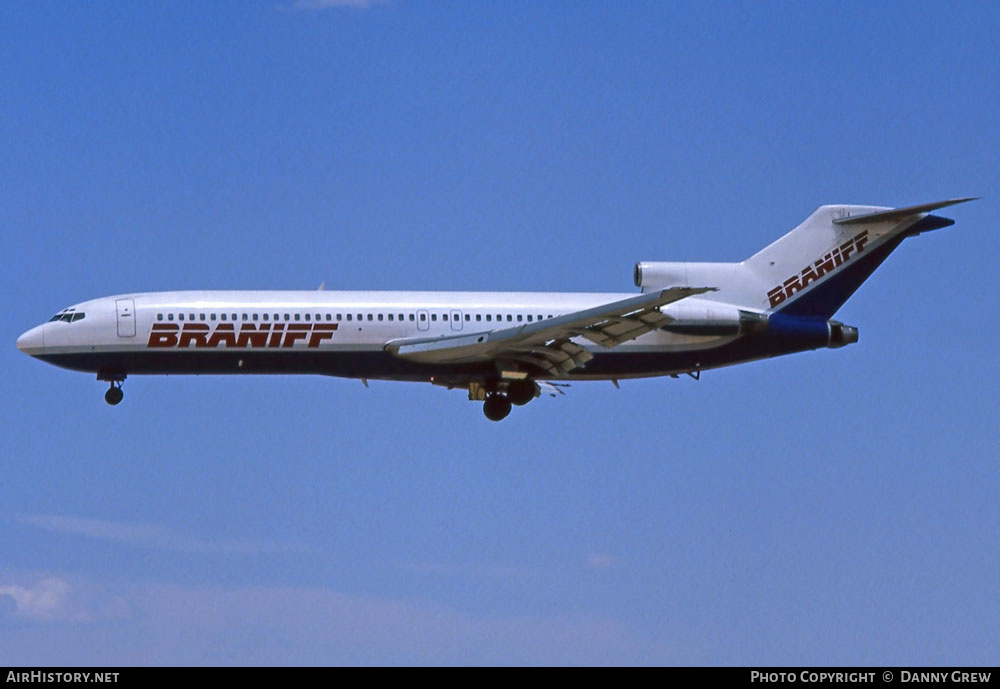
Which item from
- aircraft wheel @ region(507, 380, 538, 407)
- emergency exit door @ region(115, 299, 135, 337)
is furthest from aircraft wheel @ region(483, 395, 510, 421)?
emergency exit door @ region(115, 299, 135, 337)

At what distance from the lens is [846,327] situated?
46.9 m

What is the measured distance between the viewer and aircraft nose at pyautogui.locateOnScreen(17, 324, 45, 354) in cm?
4441

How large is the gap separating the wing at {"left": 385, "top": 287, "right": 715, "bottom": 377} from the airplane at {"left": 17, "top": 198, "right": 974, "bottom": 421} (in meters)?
0.05

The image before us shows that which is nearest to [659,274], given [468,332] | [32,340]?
[468,332]

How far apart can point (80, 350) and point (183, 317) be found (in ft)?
9.47

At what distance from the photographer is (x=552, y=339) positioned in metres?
43.1

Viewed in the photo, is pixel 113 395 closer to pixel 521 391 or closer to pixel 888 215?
pixel 521 391

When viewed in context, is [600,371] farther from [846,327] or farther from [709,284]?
[846,327]

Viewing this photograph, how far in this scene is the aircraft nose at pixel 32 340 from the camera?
4441 centimetres

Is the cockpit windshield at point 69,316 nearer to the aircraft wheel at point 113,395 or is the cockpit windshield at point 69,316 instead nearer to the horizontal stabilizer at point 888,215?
the aircraft wheel at point 113,395

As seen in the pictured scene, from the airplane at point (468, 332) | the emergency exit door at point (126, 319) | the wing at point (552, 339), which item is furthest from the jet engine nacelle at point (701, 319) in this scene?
the emergency exit door at point (126, 319)

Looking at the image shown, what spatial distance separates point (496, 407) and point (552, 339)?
11.7 feet
